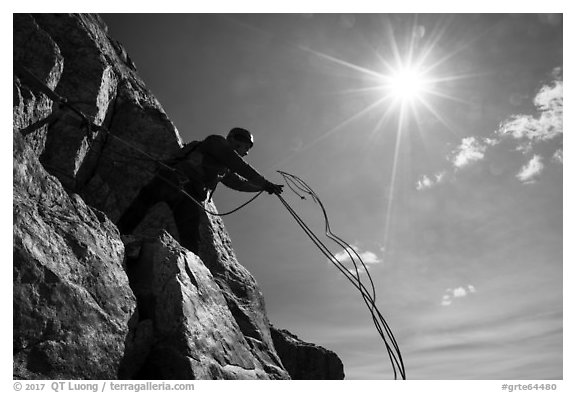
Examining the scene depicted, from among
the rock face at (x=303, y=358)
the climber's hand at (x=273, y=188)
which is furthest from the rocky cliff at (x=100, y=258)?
the rock face at (x=303, y=358)

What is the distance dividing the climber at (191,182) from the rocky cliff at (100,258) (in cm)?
45

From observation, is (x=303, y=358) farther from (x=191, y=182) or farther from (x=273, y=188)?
(x=191, y=182)

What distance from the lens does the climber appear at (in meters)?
10.2

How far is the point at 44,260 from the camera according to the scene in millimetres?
4961

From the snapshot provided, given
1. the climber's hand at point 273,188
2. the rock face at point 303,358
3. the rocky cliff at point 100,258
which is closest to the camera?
the rocky cliff at point 100,258

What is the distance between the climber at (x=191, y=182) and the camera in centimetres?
1021

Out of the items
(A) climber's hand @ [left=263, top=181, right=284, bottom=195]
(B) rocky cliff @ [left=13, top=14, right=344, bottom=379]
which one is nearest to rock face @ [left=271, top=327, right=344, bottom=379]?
(B) rocky cliff @ [left=13, top=14, right=344, bottom=379]

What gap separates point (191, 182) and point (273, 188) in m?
2.12

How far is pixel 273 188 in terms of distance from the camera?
10.1 metres

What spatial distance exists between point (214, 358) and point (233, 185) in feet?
18.6

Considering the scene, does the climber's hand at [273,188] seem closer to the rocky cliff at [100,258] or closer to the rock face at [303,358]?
the rocky cliff at [100,258]

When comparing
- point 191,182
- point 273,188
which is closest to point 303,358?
point 273,188

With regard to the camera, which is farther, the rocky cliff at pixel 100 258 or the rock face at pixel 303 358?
the rock face at pixel 303 358
